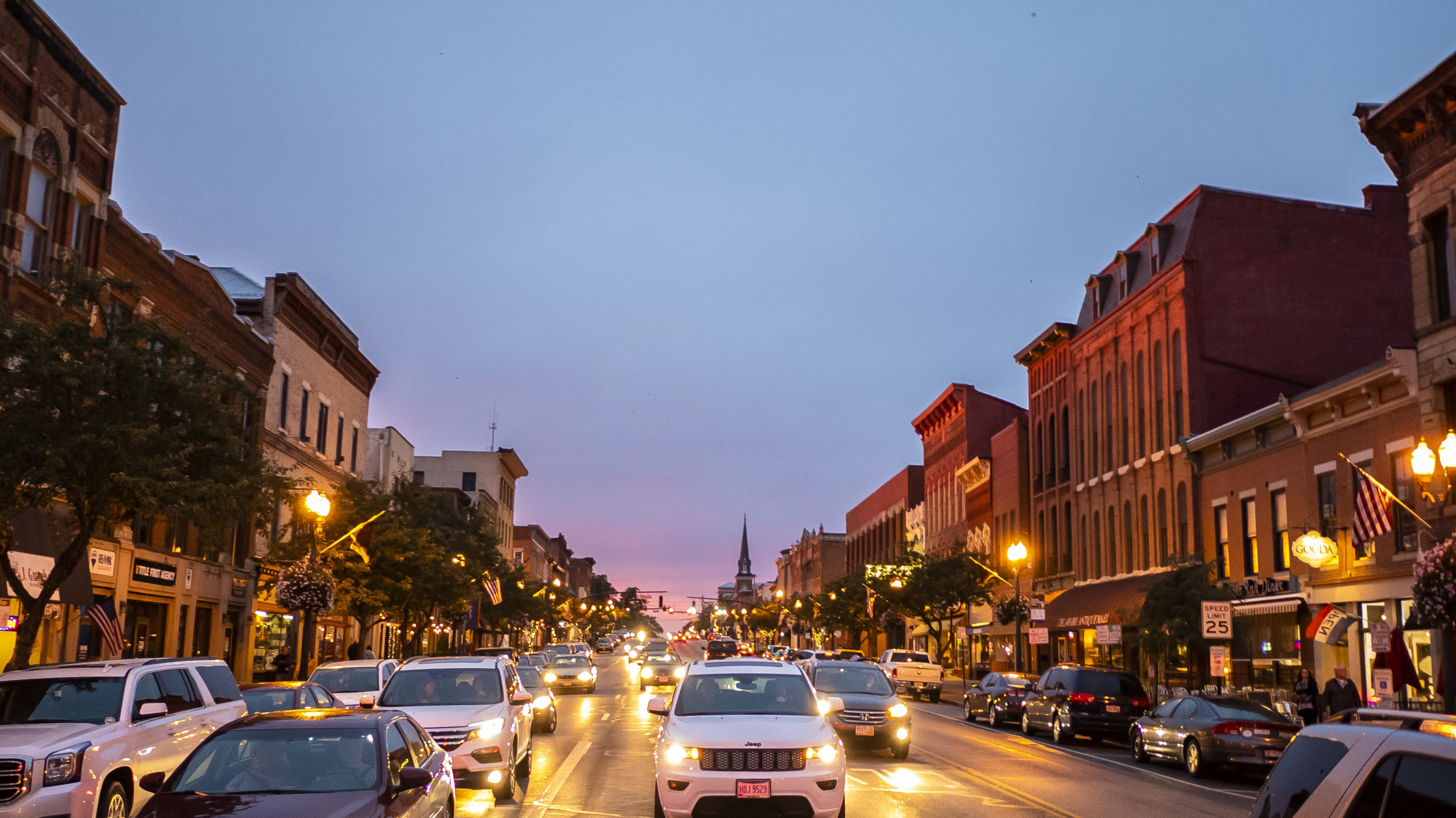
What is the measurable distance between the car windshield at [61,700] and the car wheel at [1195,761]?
55.5ft

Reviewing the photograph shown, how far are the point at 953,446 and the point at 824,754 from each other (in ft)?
216

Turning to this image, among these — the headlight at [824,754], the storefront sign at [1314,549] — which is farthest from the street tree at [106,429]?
the storefront sign at [1314,549]

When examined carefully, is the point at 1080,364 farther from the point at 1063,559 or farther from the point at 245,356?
the point at 245,356

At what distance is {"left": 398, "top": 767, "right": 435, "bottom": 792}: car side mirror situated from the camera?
8.92 meters

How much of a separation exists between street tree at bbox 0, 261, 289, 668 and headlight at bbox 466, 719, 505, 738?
6892 millimetres

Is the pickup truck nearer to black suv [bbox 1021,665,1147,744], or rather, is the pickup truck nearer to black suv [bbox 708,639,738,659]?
black suv [bbox 1021,665,1147,744]

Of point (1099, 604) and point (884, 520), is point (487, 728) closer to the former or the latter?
point (1099, 604)

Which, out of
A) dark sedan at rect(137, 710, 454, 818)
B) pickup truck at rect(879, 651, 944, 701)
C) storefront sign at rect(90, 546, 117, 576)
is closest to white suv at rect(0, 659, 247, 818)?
dark sedan at rect(137, 710, 454, 818)

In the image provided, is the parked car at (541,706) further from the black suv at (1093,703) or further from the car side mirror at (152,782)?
the car side mirror at (152,782)

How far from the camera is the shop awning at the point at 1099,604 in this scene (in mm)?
41688

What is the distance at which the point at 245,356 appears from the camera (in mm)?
39938

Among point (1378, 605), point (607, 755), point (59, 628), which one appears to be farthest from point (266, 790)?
point (1378, 605)

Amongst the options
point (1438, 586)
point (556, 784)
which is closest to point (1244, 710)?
point (1438, 586)

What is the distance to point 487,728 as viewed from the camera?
15.1 metres
